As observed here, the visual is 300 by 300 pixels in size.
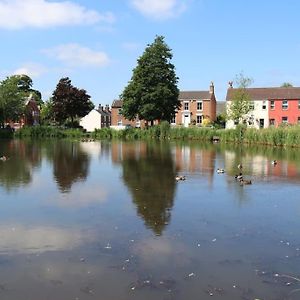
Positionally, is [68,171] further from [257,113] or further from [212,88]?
[212,88]

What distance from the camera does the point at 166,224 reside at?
13.1 meters

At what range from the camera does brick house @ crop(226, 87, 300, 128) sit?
73438mm

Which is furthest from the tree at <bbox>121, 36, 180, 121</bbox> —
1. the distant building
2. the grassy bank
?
the distant building

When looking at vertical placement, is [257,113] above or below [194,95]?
below

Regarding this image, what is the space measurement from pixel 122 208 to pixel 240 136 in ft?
140

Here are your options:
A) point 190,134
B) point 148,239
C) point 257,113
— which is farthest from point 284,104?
point 148,239

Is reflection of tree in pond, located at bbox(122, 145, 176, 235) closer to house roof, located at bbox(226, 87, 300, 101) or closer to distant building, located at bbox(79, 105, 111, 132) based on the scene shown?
house roof, located at bbox(226, 87, 300, 101)

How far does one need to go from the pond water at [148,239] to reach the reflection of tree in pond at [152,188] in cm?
5

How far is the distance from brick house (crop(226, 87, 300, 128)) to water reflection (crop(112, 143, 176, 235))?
4619 centimetres

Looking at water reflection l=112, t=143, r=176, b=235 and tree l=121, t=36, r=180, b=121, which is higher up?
tree l=121, t=36, r=180, b=121

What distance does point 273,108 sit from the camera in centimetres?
7462

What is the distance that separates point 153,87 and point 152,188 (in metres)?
49.3

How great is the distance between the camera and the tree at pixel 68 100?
83938 mm

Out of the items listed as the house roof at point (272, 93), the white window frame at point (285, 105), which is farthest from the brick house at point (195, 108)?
the white window frame at point (285, 105)
